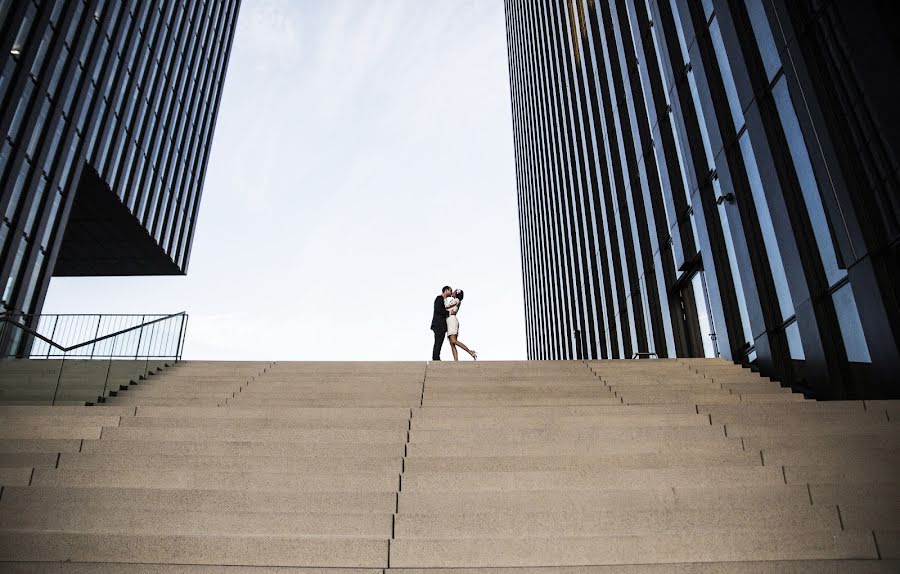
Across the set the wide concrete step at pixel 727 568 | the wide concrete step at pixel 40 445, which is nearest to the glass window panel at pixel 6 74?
the wide concrete step at pixel 40 445

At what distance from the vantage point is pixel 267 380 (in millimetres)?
9523

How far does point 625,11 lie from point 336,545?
19.9 meters

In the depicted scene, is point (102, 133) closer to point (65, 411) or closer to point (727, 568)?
point (65, 411)

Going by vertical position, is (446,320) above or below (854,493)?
above

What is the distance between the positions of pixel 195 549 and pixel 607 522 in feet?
9.86

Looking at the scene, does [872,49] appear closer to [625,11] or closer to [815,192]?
[815,192]

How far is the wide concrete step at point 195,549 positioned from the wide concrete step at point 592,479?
0.98 meters

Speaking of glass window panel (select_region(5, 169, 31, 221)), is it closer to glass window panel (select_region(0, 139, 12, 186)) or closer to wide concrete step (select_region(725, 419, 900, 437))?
glass window panel (select_region(0, 139, 12, 186))

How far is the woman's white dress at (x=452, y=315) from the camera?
1310 centimetres

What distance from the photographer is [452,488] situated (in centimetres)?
Result: 518

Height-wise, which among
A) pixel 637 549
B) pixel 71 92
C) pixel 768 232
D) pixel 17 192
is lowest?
pixel 637 549

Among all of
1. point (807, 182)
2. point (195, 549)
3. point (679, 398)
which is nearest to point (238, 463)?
point (195, 549)

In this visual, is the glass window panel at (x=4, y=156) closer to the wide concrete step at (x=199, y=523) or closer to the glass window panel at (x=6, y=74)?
the glass window panel at (x=6, y=74)

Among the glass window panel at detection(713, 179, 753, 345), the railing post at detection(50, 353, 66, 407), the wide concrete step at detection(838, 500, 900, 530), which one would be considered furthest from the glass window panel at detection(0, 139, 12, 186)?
the wide concrete step at detection(838, 500, 900, 530)
